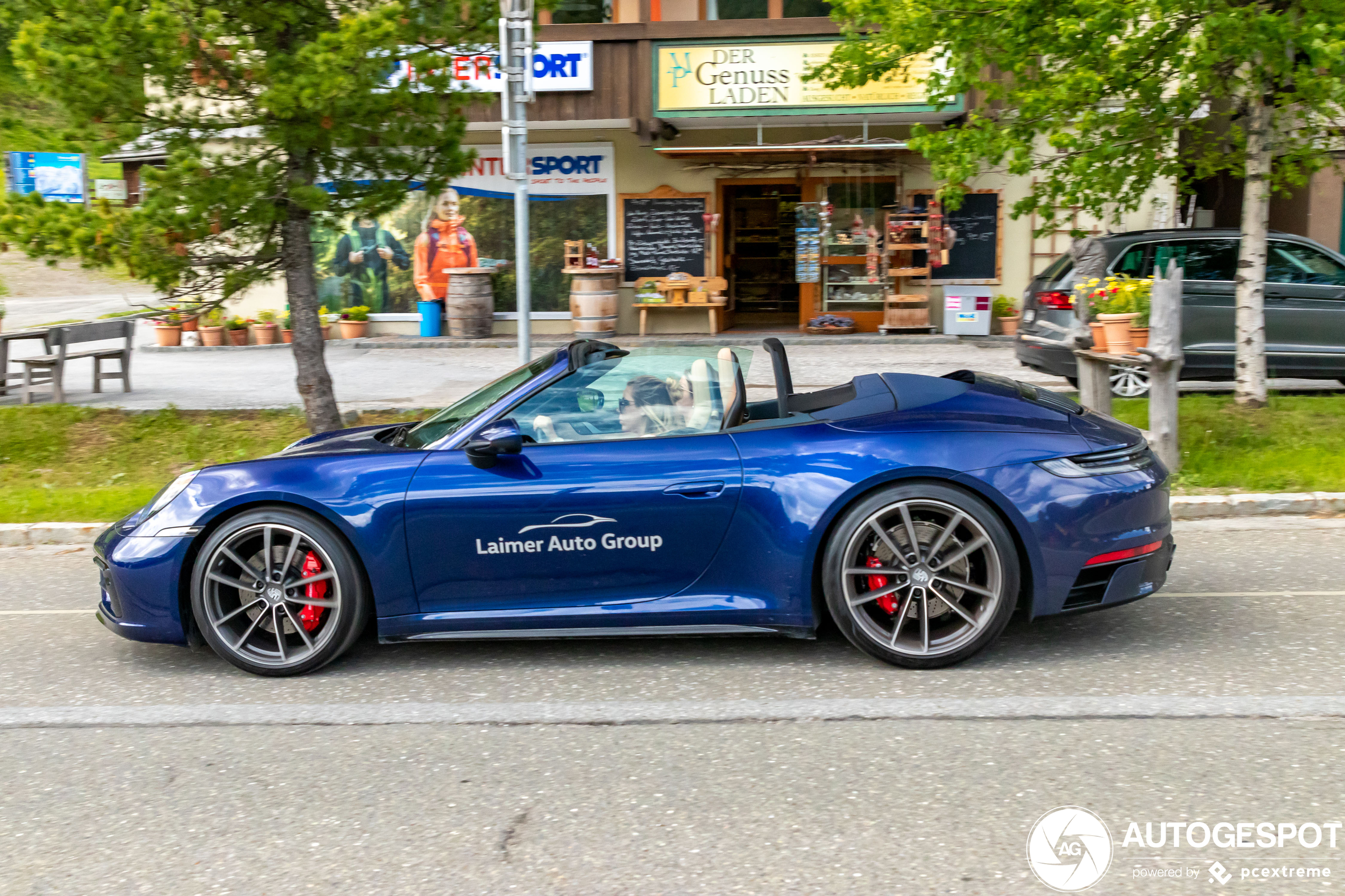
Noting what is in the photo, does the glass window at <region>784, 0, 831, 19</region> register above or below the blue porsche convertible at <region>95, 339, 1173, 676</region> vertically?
above

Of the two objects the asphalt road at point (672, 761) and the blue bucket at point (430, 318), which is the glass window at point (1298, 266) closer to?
the asphalt road at point (672, 761)

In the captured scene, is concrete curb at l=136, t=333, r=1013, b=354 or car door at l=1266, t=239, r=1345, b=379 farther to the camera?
concrete curb at l=136, t=333, r=1013, b=354

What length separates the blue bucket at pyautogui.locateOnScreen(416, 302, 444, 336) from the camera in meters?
18.1

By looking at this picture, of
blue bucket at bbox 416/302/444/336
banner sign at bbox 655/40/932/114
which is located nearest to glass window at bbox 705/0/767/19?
banner sign at bbox 655/40/932/114

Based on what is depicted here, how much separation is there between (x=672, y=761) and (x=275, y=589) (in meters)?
1.88

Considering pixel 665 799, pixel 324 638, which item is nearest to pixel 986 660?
pixel 665 799

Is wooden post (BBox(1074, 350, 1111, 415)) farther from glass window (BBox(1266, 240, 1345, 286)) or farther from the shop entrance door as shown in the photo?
the shop entrance door

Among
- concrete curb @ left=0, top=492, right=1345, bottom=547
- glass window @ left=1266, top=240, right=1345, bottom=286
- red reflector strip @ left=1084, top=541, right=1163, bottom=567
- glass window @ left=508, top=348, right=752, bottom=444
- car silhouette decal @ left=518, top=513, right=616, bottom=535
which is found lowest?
concrete curb @ left=0, top=492, right=1345, bottom=547

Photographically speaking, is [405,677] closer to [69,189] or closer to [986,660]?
[986,660]

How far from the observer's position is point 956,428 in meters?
4.64

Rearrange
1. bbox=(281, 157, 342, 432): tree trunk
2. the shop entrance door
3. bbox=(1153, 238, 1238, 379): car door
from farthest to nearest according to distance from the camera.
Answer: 1. the shop entrance door
2. bbox=(1153, 238, 1238, 379): car door
3. bbox=(281, 157, 342, 432): tree trunk

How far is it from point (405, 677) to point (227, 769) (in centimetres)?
96

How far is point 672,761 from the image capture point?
3.84 meters

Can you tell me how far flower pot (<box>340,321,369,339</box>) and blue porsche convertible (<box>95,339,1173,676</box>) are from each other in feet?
46.1
